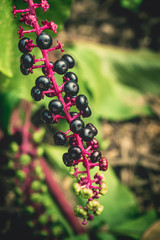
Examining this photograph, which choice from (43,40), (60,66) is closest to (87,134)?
(60,66)

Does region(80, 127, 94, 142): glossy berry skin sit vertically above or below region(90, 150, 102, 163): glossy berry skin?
above

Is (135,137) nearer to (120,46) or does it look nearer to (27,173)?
(120,46)

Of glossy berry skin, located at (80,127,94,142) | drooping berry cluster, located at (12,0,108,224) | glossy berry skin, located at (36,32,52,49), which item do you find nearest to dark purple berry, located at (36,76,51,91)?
drooping berry cluster, located at (12,0,108,224)

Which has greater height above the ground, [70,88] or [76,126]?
[70,88]

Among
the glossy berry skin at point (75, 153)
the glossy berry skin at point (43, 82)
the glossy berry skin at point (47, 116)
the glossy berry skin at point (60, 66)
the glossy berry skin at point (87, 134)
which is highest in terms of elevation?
the glossy berry skin at point (60, 66)

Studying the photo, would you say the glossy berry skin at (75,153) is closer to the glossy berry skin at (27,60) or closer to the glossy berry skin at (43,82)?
the glossy berry skin at (43,82)

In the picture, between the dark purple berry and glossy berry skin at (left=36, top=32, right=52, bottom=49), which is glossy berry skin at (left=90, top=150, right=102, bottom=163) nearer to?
the dark purple berry

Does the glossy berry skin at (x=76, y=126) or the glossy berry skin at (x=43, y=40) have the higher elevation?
the glossy berry skin at (x=43, y=40)

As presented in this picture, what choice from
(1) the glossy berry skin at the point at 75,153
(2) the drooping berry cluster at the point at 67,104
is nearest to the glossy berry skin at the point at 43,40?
(2) the drooping berry cluster at the point at 67,104

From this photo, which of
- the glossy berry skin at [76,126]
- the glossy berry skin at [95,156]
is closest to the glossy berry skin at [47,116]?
the glossy berry skin at [76,126]

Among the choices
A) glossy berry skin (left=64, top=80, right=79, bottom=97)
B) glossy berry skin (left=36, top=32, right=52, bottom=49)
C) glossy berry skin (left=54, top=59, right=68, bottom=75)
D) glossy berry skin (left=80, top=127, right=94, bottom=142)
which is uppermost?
glossy berry skin (left=36, top=32, right=52, bottom=49)

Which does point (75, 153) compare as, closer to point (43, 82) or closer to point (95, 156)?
point (95, 156)

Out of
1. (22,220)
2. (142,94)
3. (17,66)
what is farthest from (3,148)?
(142,94)
